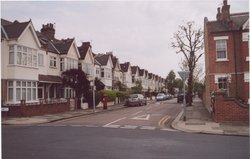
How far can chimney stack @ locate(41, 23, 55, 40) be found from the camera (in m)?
42.9

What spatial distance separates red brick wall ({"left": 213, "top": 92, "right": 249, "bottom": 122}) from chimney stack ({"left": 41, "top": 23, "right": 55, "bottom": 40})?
2983 centimetres

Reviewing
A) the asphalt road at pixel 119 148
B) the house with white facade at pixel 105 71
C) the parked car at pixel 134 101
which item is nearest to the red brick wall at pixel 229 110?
the asphalt road at pixel 119 148

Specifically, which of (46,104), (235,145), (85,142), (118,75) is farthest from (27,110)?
(118,75)

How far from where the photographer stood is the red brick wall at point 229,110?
1858 centimetres

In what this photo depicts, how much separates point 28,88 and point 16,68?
2702 millimetres

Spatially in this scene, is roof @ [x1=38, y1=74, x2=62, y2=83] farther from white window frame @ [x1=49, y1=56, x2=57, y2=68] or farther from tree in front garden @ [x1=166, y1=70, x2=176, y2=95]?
tree in front garden @ [x1=166, y1=70, x2=176, y2=95]

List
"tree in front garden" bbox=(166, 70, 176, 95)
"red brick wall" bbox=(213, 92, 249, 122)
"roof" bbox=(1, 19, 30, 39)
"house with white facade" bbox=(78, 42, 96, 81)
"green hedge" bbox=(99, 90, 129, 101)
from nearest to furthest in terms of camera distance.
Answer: "red brick wall" bbox=(213, 92, 249, 122) < "roof" bbox=(1, 19, 30, 39) < "house with white facade" bbox=(78, 42, 96, 81) < "green hedge" bbox=(99, 90, 129, 101) < "tree in front garden" bbox=(166, 70, 176, 95)

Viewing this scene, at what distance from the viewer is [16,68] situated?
26.9m

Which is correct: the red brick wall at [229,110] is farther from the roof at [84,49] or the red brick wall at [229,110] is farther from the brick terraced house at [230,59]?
the roof at [84,49]

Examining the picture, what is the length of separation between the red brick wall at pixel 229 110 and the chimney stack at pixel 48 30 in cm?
2983

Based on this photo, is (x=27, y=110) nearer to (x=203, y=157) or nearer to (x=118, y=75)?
(x=203, y=157)

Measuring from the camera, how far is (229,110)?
18781mm

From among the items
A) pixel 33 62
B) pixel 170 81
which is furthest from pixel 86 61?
pixel 170 81

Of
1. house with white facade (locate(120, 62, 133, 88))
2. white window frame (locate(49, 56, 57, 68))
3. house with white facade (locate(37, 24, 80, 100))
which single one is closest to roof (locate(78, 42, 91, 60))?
house with white facade (locate(37, 24, 80, 100))
